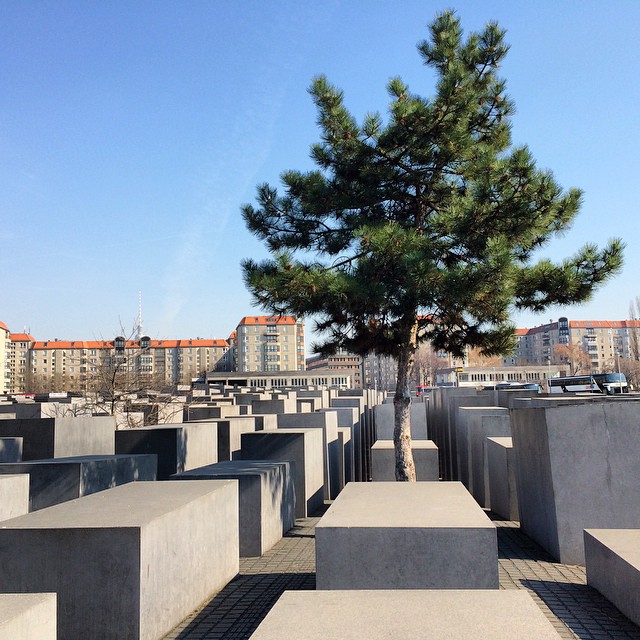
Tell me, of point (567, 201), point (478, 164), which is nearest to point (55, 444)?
point (478, 164)

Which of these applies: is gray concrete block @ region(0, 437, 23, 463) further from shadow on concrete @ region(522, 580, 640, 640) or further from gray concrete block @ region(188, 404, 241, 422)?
shadow on concrete @ region(522, 580, 640, 640)

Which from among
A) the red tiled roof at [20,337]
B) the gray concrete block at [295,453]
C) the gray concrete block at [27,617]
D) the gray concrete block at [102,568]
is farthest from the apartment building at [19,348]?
the gray concrete block at [27,617]

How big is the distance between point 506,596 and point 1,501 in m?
4.59

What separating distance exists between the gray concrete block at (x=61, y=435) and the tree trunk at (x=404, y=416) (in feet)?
15.1

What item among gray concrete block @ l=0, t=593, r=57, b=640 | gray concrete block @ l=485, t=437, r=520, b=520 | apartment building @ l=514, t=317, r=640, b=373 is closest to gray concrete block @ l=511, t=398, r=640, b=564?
gray concrete block @ l=485, t=437, r=520, b=520

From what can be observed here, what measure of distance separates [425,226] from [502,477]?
12.4ft

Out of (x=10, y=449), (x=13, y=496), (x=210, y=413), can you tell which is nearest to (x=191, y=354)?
(x=210, y=413)

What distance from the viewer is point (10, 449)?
8.80 m

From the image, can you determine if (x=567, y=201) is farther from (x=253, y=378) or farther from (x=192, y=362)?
(x=192, y=362)

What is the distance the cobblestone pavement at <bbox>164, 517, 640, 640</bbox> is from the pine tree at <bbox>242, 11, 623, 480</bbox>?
241cm

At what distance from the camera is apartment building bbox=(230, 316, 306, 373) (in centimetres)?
13038

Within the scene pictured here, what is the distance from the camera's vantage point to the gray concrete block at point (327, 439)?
37.3 feet

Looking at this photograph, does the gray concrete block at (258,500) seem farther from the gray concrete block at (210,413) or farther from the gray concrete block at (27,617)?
the gray concrete block at (210,413)

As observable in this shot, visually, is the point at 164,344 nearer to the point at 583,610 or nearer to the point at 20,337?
the point at 20,337
